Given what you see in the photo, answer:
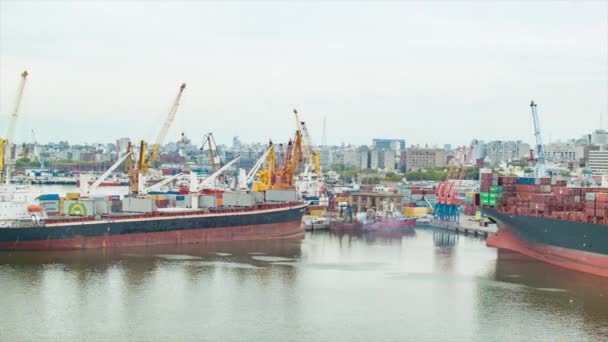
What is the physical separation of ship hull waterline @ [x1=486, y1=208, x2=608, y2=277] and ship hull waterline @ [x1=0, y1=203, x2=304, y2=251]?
385 inches

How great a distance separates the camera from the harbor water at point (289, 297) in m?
22.0

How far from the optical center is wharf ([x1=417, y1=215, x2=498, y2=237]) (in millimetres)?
48766

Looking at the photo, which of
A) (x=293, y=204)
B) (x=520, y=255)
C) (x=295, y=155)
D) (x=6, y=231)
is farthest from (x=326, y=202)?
(x=6, y=231)

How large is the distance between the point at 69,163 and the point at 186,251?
108m

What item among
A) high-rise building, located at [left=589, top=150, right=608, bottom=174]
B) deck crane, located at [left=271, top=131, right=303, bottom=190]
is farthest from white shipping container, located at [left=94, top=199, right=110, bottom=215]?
high-rise building, located at [left=589, top=150, right=608, bottom=174]

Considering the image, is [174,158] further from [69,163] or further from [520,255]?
[520,255]

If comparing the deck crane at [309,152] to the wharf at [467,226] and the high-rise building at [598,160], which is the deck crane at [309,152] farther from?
the high-rise building at [598,160]

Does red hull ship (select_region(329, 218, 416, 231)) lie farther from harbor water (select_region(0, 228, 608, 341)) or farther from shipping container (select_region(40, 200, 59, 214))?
shipping container (select_region(40, 200, 59, 214))

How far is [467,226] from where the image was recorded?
51125mm

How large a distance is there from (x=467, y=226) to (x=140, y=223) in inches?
841

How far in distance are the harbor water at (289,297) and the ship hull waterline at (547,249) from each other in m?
0.58

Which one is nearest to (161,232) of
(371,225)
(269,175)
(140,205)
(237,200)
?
(140,205)

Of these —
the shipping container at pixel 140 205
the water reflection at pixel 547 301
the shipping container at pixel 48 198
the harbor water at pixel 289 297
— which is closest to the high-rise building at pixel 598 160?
the harbor water at pixel 289 297

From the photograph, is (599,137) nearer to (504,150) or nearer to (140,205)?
(504,150)
